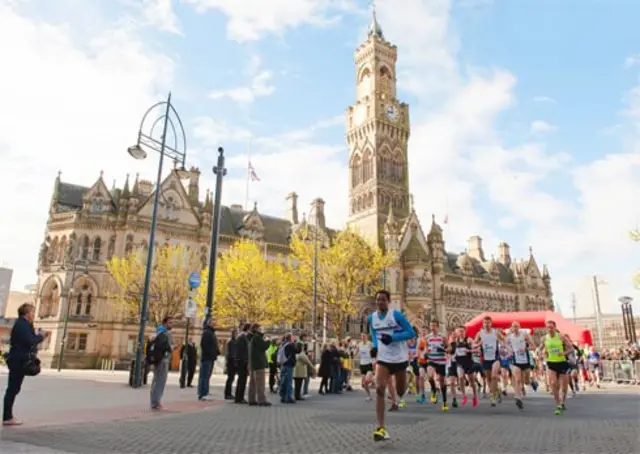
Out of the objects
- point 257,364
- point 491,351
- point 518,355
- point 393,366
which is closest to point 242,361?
point 257,364

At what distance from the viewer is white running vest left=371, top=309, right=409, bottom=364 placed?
8.09 m

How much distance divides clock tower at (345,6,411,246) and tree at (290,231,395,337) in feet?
81.0

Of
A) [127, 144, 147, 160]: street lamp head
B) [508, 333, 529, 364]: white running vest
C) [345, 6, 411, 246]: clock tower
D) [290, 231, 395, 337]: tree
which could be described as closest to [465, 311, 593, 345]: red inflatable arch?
[290, 231, 395, 337]: tree

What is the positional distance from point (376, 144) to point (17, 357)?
205 feet

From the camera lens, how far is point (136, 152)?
59.9ft

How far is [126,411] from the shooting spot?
11.1m

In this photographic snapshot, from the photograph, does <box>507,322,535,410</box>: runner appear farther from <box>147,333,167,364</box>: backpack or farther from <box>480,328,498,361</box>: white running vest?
<box>147,333,167,364</box>: backpack

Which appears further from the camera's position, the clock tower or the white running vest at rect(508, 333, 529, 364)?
the clock tower

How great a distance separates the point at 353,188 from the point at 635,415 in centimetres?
6022

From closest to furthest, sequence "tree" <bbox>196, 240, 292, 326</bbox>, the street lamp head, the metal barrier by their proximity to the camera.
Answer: the street lamp head
the metal barrier
"tree" <bbox>196, 240, 292, 326</bbox>

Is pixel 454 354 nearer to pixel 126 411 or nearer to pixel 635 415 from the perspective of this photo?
pixel 635 415

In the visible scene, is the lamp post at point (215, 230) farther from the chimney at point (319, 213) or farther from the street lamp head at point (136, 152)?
the chimney at point (319, 213)

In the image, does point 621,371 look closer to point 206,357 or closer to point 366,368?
point 366,368

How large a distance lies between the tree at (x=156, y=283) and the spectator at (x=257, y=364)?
79.5 feet
